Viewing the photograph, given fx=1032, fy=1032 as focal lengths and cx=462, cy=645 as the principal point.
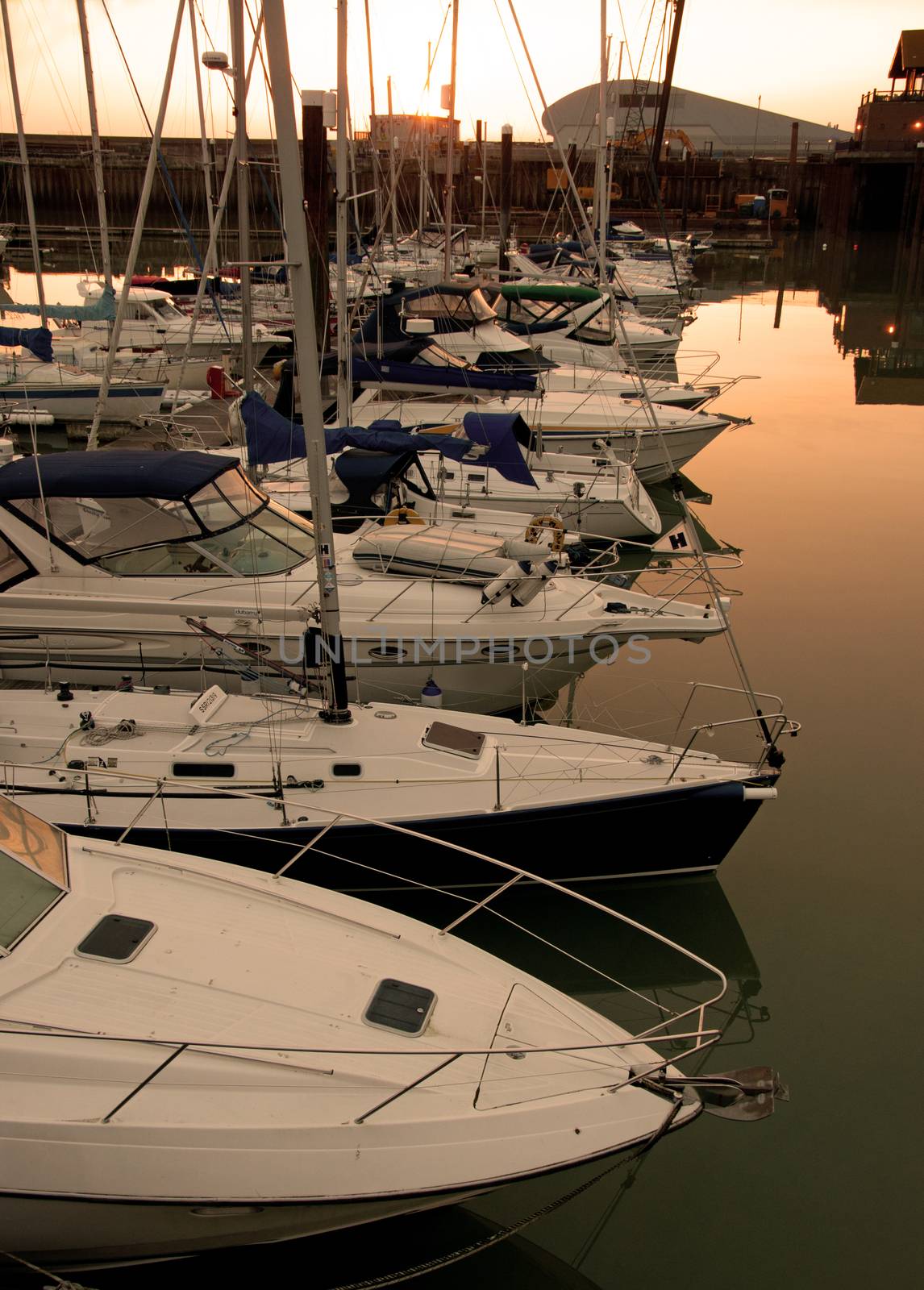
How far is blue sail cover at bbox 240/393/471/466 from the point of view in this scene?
10.6 metres

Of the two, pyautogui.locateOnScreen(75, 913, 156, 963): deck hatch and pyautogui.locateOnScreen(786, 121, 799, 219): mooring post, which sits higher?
pyautogui.locateOnScreen(786, 121, 799, 219): mooring post

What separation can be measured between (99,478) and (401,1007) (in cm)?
526

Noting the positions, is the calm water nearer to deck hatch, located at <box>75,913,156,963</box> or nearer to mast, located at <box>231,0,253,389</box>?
deck hatch, located at <box>75,913,156,963</box>

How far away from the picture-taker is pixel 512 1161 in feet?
12.9

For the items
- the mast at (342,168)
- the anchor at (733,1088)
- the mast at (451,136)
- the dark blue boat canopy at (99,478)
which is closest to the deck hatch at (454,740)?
the anchor at (733,1088)

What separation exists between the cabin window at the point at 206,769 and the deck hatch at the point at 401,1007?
7.55 feet

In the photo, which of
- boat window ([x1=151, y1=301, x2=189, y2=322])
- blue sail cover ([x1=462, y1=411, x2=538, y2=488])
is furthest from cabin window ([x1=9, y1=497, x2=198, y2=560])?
boat window ([x1=151, y1=301, x2=189, y2=322])

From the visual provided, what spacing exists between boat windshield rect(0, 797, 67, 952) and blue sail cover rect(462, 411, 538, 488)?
8.30m

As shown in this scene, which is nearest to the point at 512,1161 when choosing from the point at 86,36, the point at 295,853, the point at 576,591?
the point at 295,853

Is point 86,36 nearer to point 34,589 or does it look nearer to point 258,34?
point 258,34

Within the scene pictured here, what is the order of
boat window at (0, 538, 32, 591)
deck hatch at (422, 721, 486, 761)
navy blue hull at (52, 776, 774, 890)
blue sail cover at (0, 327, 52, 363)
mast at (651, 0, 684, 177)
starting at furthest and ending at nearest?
mast at (651, 0, 684, 177), blue sail cover at (0, 327, 52, 363), boat window at (0, 538, 32, 591), deck hatch at (422, 721, 486, 761), navy blue hull at (52, 776, 774, 890)

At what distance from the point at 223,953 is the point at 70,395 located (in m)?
15.6

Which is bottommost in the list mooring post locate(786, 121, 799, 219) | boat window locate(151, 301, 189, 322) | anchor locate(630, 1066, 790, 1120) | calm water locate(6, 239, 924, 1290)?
calm water locate(6, 239, 924, 1290)

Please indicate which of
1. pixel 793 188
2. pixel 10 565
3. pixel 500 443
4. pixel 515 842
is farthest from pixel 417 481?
pixel 793 188
